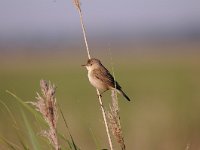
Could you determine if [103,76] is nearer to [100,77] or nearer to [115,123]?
[100,77]

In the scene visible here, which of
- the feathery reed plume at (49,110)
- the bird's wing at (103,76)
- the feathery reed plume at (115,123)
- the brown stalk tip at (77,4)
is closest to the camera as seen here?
the feathery reed plume at (49,110)

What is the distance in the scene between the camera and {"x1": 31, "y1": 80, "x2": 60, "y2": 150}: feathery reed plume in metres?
3.21

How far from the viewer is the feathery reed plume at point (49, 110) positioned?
3.21 meters

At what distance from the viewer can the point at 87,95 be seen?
2761 centimetres

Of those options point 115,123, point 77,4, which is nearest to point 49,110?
point 115,123

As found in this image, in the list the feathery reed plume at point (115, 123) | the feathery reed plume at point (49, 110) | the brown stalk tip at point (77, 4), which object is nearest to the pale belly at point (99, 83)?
the brown stalk tip at point (77, 4)

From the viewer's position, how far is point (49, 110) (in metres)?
3.24

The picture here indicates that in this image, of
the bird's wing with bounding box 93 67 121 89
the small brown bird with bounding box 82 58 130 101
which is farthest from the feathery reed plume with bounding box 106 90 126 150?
the bird's wing with bounding box 93 67 121 89

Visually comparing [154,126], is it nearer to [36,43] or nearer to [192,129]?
[192,129]

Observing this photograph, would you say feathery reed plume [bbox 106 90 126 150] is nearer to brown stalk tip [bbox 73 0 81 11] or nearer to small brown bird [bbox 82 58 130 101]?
brown stalk tip [bbox 73 0 81 11]

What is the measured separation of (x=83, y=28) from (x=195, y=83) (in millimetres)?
25469

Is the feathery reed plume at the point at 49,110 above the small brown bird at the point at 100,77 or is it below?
below

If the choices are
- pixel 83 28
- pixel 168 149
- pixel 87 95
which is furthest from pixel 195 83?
pixel 83 28

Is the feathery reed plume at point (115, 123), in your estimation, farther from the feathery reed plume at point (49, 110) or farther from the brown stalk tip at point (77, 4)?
the brown stalk tip at point (77, 4)
